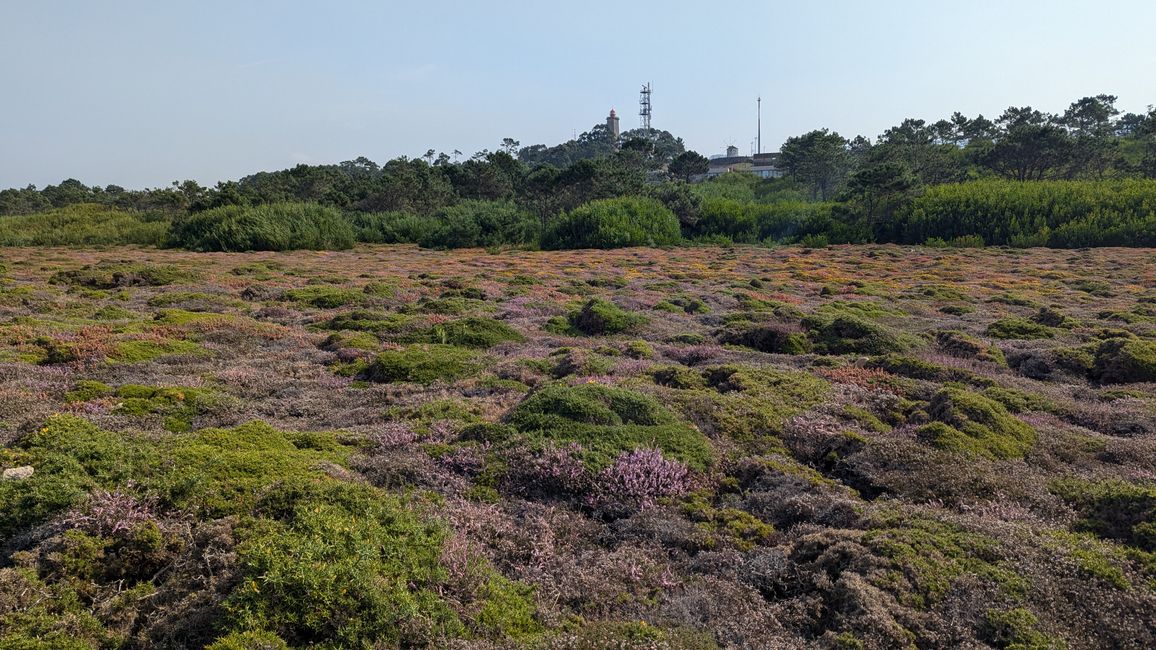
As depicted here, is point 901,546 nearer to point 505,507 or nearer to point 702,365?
point 505,507

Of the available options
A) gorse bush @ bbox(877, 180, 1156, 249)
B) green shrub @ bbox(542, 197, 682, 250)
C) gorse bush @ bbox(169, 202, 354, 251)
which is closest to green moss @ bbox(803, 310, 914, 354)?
green shrub @ bbox(542, 197, 682, 250)

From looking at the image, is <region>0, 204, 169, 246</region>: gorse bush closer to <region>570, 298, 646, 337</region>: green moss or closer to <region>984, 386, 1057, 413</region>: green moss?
<region>570, 298, 646, 337</region>: green moss

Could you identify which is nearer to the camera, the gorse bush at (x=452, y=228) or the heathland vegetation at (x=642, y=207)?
the heathland vegetation at (x=642, y=207)

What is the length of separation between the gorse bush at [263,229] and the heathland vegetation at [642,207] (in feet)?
0.28

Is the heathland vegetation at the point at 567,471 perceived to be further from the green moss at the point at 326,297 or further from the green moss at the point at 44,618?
the green moss at the point at 326,297

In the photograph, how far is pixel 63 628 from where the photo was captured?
336 cm

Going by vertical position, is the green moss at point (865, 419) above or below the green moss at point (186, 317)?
below

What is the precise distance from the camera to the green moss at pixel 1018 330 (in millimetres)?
12949

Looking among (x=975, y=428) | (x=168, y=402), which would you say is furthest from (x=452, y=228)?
(x=975, y=428)

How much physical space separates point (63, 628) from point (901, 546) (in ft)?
16.7

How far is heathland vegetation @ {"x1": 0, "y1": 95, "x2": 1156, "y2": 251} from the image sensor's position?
37594 millimetres

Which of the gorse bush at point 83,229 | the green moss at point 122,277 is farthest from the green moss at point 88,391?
the gorse bush at point 83,229

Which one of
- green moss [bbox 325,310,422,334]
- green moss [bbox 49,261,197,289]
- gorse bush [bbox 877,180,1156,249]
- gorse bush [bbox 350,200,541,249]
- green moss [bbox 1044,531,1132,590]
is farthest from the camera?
gorse bush [bbox 350,200,541,249]

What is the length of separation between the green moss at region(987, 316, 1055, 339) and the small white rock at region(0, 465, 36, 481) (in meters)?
15.0
